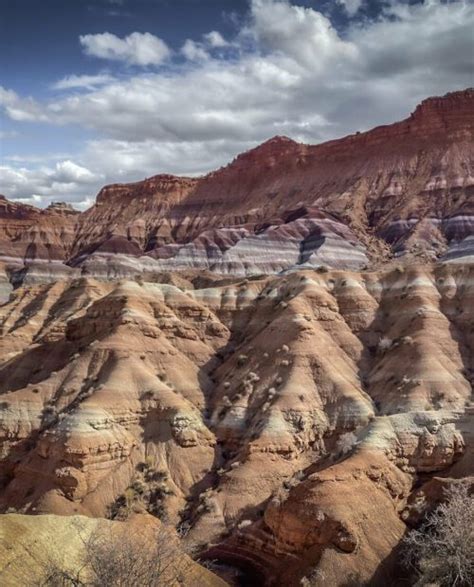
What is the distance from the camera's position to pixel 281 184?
545 feet

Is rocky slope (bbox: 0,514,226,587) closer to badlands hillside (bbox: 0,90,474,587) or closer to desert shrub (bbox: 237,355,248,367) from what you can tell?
badlands hillside (bbox: 0,90,474,587)

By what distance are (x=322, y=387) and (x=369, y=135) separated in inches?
4540

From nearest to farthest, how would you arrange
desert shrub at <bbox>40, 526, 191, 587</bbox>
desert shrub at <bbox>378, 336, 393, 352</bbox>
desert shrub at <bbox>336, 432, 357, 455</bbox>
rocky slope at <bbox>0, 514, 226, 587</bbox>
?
desert shrub at <bbox>40, 526, 191, 587</bbox> < rocky slope at <bbox>0, 514, 226, 587</bbox> < desert shrub at <bbox>336, 432, 357, 455</bbox> < desert shrub at <bbox>378, 336, 393, 352</bbox>

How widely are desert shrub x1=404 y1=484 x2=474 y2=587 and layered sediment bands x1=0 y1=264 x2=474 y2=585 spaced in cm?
203

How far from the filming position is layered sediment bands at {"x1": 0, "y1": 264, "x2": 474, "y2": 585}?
31750 millimetres

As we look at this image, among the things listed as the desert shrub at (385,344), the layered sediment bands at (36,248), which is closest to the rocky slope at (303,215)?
the layered sediment bands at (36,248)

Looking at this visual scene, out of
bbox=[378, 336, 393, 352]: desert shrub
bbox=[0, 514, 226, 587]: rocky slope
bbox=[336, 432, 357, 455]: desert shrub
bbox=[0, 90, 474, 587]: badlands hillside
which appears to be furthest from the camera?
bbox=[378, 336, 393, 352]: desert shrub

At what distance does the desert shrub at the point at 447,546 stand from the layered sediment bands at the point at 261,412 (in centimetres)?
203

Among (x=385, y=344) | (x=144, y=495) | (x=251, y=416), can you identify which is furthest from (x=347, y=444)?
(x=385, y=344)

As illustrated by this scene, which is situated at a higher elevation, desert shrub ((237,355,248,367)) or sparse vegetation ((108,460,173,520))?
desert shrub ((237,355,248,367))

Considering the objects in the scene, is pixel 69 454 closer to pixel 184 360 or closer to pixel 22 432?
pixel 22 432

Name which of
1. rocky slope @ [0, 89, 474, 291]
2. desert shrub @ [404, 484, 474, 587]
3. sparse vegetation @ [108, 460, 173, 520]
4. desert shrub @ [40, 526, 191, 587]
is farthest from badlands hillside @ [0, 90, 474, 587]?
rocky slope @ [0, 89, 474, 291]

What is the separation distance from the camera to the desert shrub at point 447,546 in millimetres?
24531

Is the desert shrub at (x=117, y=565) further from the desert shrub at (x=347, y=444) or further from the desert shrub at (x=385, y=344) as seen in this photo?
the desert shrub at (x=385, y=344)
